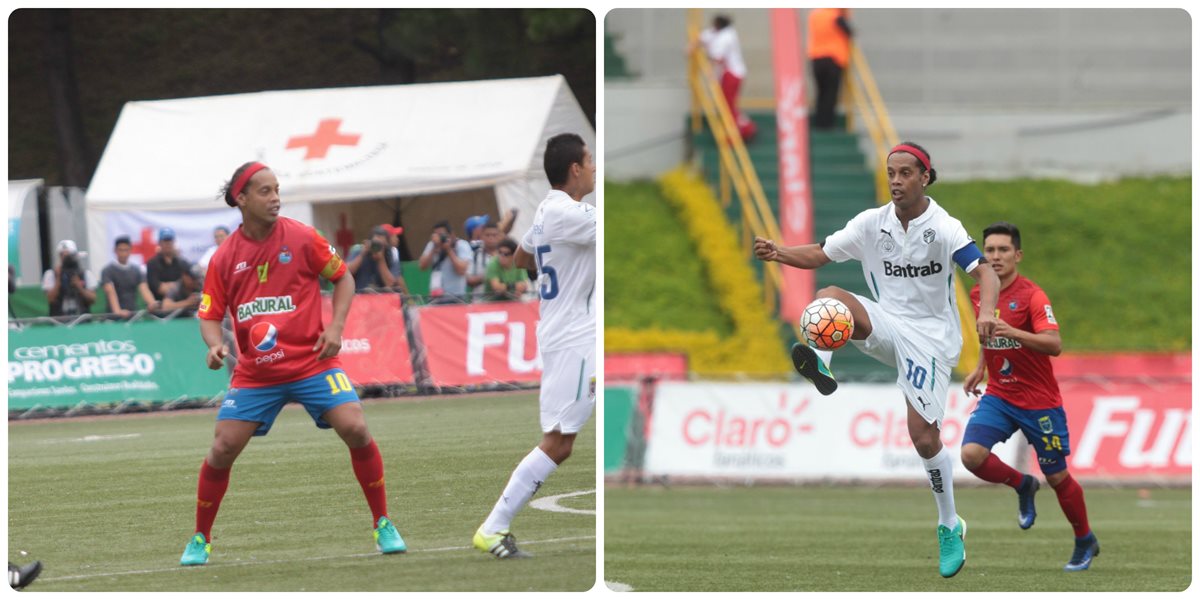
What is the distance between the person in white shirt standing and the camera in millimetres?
15625

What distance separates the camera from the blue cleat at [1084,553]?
7.06 metres

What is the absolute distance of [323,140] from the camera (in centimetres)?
686

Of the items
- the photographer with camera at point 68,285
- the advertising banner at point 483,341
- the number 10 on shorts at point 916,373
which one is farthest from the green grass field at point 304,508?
the number 10 on shorts at point 916,373

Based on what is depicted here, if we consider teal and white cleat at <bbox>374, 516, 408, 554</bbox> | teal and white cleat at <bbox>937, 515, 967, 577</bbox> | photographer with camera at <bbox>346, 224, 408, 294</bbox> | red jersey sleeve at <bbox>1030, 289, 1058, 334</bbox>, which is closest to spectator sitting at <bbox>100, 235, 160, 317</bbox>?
photographer with camera at <bbox>346, 224, 408, 294</bbox>

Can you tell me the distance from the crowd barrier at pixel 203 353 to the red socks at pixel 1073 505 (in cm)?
248

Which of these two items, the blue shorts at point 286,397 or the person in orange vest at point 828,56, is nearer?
the blue shorts at point 286,397

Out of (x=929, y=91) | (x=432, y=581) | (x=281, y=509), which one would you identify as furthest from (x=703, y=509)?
(x=929, y=91)

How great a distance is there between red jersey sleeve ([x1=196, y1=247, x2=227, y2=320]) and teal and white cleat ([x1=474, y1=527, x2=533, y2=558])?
A: 128 cm

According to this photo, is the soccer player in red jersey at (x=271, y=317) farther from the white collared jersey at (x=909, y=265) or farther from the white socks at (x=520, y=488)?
the white collared jersey at (x=909, y=265)

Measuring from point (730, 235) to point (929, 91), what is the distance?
2.93 m

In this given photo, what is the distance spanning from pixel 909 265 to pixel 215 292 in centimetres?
271

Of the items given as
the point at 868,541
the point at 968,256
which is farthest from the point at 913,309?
the point at 868,541

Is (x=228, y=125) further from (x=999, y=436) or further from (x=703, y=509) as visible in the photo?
(x=703, y=509)

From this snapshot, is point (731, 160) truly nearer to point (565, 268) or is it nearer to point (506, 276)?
point (506, 276)
